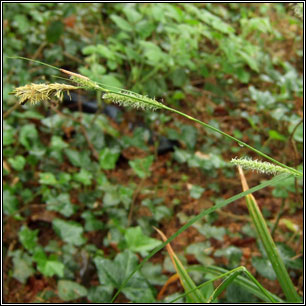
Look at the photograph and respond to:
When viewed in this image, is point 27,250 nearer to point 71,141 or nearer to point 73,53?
point 71,141

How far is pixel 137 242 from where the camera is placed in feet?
5.28

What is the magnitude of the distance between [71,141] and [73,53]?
2.85ft

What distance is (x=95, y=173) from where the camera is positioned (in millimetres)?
2039

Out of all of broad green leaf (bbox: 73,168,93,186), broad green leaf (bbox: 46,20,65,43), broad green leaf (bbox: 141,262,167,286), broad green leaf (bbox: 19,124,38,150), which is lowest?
broad green leaf (bbox: 141,262,167,286)

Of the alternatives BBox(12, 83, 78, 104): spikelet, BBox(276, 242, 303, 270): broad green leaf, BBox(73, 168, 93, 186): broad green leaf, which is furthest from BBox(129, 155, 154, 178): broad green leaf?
BBox(12, 83, 78, 104): spikelet

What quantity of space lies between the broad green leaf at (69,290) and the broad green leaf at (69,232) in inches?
7.7

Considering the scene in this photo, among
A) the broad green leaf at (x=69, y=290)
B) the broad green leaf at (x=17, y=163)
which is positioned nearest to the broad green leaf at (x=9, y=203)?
the broad green leaf at (x=17, y=163)

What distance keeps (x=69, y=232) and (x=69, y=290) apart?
0.28m

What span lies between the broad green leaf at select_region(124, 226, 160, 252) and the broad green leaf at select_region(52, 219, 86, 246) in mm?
233

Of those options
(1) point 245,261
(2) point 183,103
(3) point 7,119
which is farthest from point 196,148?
(3) point 7,119

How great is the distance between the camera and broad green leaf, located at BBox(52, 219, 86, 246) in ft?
5.41

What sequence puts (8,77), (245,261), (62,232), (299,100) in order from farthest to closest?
(8,77)
(299,100)
(245,261)
(62,232)

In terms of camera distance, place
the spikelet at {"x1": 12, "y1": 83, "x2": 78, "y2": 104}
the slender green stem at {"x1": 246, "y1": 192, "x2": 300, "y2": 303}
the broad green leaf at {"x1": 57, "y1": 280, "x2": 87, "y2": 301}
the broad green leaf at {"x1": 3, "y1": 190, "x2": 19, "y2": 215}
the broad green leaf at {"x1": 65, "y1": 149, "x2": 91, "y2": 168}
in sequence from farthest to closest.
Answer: the broad green leaf at {"x1": 65, "y1": 149, "x2": 91, "y2": 168}
the broad green leaf at {"x1": 3, "y1": 190, "x2": 19, "y2": 215}
the broad green leaf at {"x1": 57, "y1": 280, "x2": 87, "y2": 301}
the slender green stem at {"x1": 246, "y1": 192, "x2": 300, "y2": 303}
the spikelet at {"x1": 12, "y1": 83, "x2": 78, "y2": 104}

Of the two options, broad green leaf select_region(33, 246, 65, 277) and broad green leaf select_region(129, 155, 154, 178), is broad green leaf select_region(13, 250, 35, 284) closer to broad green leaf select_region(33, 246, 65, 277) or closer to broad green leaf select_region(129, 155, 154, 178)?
broad green leaf select_region(33, 246, 65, 277)
